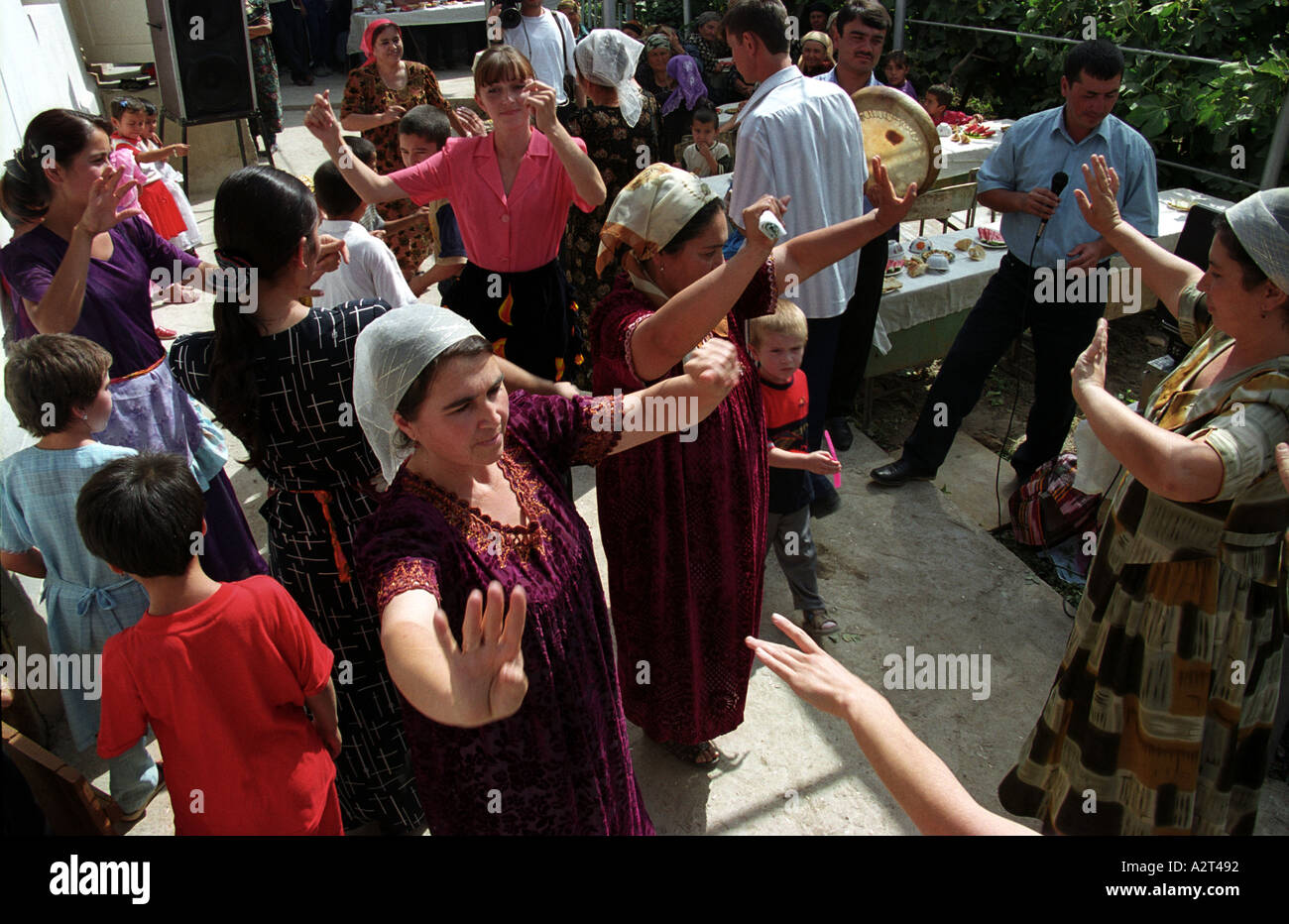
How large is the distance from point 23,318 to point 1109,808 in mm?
3782

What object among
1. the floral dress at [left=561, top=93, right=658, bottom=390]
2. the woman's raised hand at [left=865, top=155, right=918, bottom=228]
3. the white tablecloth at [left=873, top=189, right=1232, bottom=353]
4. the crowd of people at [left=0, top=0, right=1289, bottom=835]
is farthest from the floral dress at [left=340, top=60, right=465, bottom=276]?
the woman's raised hand at [left=865, top=155, right=918, bottom=228]

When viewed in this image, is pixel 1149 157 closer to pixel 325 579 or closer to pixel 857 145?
pixel 857 145

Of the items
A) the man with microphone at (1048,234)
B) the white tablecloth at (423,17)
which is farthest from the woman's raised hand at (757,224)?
the white tablecloth at (423,17)

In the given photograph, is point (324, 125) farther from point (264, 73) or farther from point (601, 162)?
point (264, 73)

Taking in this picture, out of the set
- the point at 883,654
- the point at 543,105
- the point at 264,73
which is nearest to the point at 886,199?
the point at 543,105

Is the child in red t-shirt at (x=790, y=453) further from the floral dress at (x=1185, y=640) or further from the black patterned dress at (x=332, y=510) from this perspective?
the black patterned dress at (x=332, y=510)

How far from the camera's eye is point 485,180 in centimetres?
367

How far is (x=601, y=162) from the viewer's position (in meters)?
4.93

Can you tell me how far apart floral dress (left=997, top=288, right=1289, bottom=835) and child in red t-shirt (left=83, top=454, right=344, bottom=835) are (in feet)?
6.86

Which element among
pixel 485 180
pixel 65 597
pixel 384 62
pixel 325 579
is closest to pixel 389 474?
pixel 325 579

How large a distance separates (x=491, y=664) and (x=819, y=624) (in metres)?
2.50

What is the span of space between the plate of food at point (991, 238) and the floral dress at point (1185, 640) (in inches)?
133

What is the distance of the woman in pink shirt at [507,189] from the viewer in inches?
138

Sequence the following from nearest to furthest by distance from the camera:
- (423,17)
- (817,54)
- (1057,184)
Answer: (1057,184) < (817,54) < (423,17)
